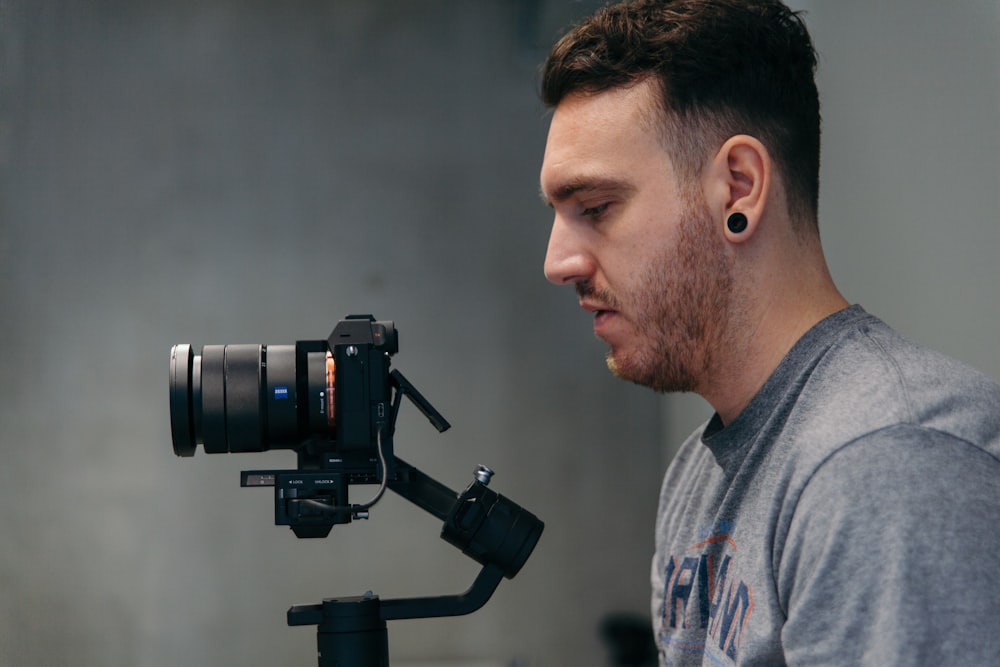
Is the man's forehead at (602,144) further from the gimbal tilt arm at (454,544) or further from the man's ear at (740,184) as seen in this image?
the gimbal tilt arm at (454,544)

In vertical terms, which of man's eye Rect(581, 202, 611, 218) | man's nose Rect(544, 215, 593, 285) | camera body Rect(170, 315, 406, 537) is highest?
man's eye Rect(581, 202, 611, 218)

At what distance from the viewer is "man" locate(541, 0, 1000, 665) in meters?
0.68

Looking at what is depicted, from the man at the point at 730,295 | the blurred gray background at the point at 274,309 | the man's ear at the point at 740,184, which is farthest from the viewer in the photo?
the blurred gray background at the point at 274,309

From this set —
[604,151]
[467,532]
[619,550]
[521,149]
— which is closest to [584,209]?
[604,151]

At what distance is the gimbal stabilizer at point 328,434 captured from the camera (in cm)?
97

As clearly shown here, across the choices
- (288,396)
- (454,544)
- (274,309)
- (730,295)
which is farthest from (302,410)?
(274,309)

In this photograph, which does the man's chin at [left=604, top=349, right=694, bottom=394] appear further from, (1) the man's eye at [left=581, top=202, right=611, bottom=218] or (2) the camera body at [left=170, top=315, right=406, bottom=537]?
(2) the camera body at [left=170, top=315, right=406, bottom=537]

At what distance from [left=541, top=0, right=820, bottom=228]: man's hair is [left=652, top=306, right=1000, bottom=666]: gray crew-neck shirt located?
181 millimetres

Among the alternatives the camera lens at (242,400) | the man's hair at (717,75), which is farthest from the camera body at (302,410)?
the man's hair at (717,75)

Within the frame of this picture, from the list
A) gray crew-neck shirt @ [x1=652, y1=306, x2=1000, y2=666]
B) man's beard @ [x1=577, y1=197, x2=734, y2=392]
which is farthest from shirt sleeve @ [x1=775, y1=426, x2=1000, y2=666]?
man's beard @ [x1=577, y1=197, x2=734, y2=392]

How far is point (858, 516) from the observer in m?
0.61

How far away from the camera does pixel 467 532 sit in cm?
99

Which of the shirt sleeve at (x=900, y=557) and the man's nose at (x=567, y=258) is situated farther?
the man's nose at (x=567, y=258)

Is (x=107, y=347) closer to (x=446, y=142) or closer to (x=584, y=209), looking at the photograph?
(x=446, y=142)
